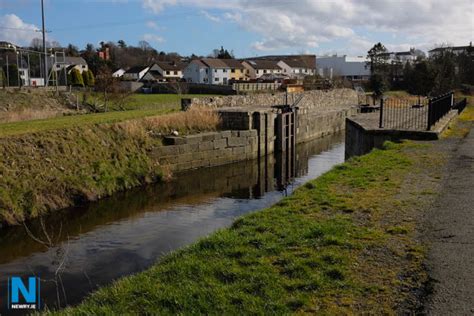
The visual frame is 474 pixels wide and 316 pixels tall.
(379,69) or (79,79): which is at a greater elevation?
(379,69)

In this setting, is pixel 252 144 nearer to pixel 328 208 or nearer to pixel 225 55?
pixel 328 208

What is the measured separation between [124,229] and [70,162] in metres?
4.44

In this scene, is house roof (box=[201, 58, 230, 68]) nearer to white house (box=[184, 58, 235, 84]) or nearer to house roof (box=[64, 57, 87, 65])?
white house (box=[184, 58, 235, 84])

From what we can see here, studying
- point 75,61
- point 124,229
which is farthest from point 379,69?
point 124,229

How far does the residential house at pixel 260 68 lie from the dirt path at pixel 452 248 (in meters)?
83.9

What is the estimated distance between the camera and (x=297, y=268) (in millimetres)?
5168

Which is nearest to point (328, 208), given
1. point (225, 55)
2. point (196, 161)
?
point (196, 161)

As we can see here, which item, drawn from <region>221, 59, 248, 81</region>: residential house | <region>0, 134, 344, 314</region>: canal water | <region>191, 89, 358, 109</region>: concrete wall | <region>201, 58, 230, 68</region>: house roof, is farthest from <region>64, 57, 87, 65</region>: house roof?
<region>0, 134, 344, 314</region>: canal water

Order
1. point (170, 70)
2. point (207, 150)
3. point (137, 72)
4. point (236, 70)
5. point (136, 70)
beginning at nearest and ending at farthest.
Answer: point (207, 150)
point (236, 70)
point (137, 72)
point (170, 70)
point (136, 70)

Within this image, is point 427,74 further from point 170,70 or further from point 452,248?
point 452,248

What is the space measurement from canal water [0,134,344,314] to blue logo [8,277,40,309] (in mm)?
121

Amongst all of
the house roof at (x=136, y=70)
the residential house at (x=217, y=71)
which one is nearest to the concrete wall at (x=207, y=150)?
the residential house at (x=217, y=71)

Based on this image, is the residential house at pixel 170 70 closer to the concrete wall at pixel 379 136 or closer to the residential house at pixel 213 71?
the residential house at pixel 213 71

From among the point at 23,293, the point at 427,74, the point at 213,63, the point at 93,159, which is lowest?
the point at 23,293
